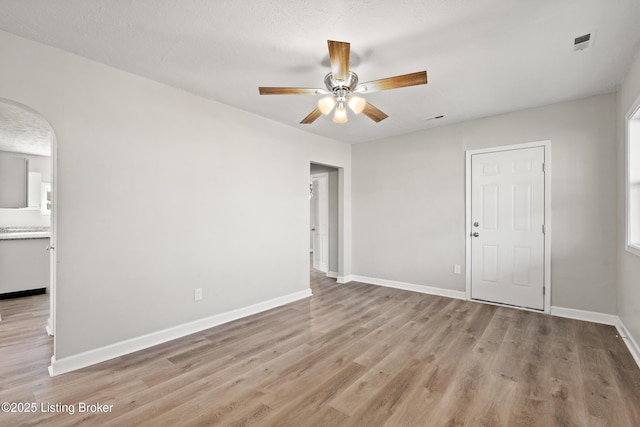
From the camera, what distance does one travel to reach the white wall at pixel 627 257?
8.02 feet

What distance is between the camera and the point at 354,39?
2158 millimetres

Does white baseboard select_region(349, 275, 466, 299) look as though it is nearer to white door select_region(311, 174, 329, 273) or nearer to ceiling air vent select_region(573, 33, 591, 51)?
white door select_region(311, 174, 329, 273)

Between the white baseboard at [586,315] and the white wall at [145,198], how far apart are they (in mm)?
3456

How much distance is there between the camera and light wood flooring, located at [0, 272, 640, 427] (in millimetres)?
1784

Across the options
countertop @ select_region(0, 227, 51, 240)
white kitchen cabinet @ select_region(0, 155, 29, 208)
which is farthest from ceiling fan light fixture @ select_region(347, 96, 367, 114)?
white kitchen cabinet @ select_region(0, 155, 29, 208)

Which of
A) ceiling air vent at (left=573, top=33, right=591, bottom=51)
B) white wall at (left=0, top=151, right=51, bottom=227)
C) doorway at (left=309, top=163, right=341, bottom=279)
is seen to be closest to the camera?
ceiling air vent at (left=573, top=33, right=591, bottom=51)

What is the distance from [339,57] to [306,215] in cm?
275

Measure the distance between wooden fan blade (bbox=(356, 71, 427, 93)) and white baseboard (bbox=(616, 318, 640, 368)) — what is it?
9.23 feet

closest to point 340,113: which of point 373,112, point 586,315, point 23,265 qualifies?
point 373,112

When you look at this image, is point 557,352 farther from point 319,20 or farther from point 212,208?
point 212,208

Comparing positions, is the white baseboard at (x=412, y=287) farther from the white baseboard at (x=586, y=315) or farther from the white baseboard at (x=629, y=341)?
the white baseboard at (x=629, y=341)

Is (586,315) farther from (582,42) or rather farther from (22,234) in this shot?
(22,234)

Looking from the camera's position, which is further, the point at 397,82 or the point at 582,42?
the point at 582,42

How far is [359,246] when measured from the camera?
5332 mm
